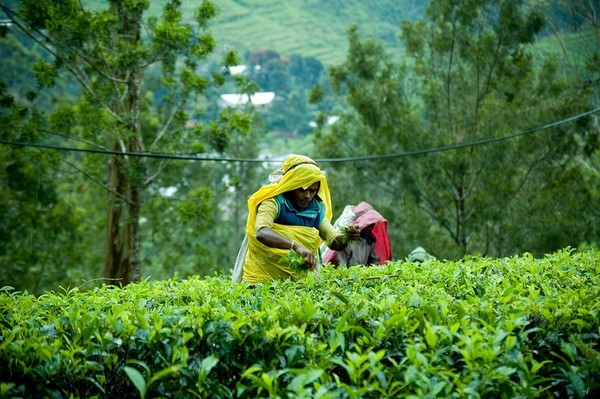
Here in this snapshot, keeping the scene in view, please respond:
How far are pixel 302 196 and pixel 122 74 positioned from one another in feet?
34.8

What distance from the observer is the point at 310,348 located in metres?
3.19

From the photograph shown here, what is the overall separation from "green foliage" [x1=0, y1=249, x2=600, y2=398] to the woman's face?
1503mm

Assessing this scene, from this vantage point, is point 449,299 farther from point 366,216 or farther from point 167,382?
point 366,216

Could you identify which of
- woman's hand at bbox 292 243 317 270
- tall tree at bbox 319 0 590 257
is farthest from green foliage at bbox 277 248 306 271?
tall tree at bbox 319 0 590 257

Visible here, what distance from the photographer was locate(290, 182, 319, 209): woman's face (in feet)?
18.2

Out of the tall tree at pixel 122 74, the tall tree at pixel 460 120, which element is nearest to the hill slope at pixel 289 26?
the tall tree at pixel 460 120

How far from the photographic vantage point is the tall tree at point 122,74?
547 inches

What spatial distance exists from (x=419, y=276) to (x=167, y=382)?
2.36 metres

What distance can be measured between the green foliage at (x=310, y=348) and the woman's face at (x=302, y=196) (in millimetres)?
1503

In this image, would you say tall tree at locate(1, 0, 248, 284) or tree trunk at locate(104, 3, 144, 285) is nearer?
tall tree at locate(1, 0, 248, 284)

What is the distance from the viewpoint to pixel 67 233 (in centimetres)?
2433

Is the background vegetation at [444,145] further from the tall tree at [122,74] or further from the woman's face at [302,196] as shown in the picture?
the woman's face at [302,196]

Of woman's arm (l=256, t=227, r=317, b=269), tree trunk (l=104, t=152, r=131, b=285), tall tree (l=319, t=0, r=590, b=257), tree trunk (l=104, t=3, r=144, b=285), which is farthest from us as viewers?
tall tree (l=319, t=0, r=590, b=257)

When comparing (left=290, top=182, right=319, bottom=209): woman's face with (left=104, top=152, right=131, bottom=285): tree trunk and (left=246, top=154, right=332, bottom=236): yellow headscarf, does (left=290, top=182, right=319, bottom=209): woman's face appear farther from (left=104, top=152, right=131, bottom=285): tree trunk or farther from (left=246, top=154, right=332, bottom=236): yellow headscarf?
(left=104, top=152, right=131, bottom=285): tree trunk
